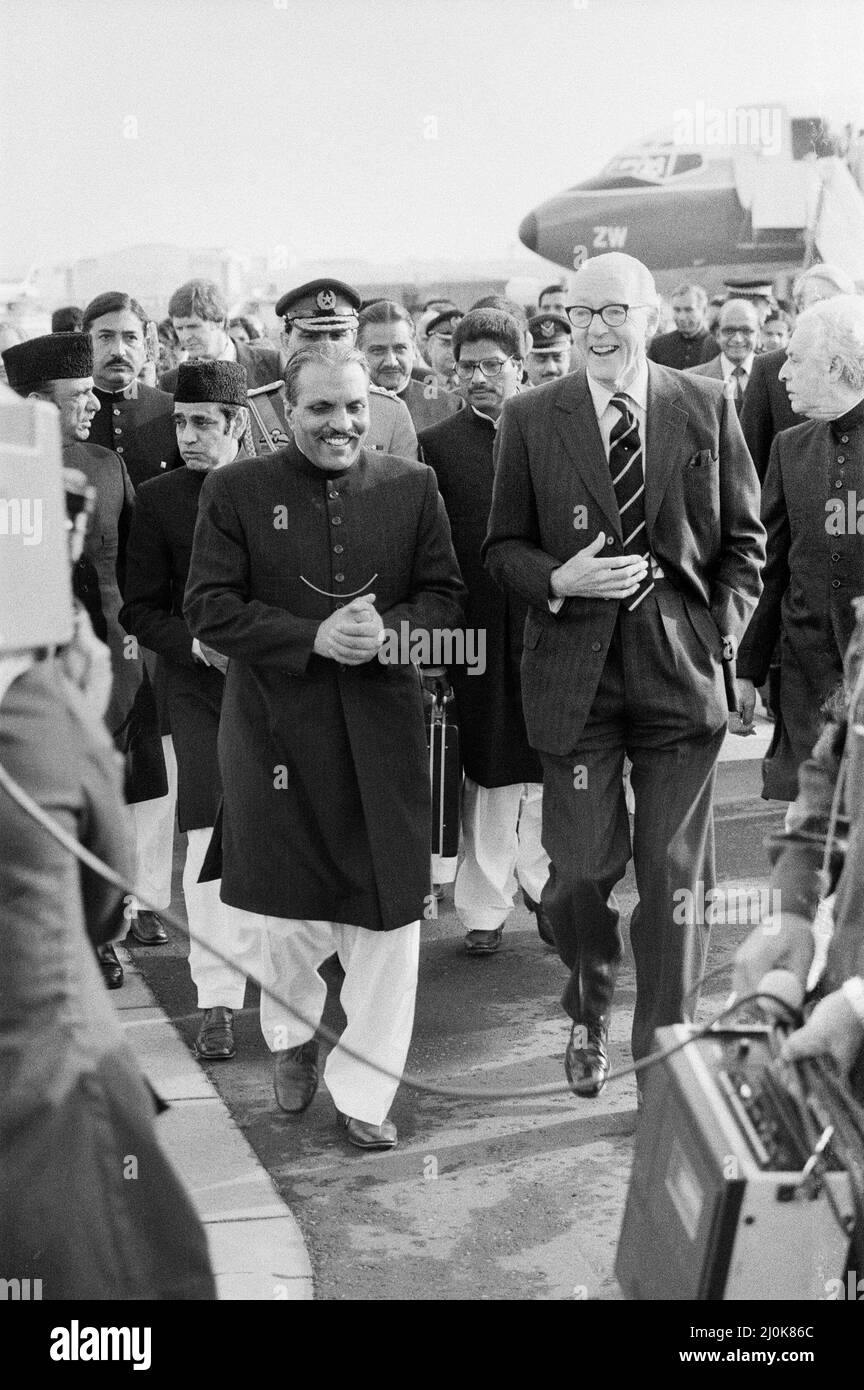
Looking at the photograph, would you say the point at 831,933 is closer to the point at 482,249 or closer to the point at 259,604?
the point at 482,249

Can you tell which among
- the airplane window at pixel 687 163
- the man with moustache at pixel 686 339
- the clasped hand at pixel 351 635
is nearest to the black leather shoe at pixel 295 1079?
the clasped hand at pixel 351 635

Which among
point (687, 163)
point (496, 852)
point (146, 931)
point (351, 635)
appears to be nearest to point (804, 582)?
point (351, 635)

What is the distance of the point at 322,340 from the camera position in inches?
210

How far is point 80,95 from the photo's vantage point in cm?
266

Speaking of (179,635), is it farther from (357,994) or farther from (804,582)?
(804,582)

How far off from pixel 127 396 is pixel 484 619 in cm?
116

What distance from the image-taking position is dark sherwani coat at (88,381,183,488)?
491cm

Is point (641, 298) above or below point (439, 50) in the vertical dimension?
below

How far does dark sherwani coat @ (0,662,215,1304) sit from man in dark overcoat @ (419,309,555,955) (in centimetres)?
315

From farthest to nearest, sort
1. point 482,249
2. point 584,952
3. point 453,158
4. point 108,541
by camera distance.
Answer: point 584,952
point 108,541
point 482,249
point 453,158

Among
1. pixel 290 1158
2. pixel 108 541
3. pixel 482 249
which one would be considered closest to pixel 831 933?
pixel 482 249
